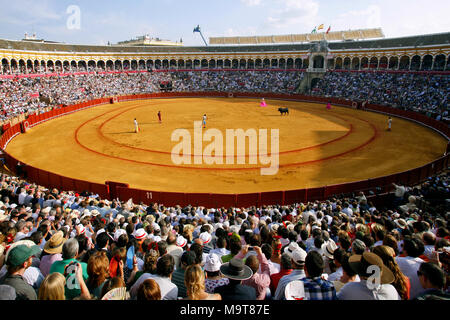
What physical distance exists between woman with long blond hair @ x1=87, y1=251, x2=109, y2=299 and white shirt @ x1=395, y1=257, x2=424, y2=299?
5.12 metres

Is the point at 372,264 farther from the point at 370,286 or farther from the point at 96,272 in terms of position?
the point at 96,272

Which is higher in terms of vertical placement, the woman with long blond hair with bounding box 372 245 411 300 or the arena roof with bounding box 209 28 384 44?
the arena roof with bounding box 209 28 384 44

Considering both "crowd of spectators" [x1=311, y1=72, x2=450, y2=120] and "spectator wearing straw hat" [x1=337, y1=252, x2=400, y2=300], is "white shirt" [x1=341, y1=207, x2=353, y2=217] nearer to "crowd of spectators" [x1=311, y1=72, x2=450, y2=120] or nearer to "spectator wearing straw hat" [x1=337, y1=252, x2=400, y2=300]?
"spectator wearing straw hat" [x1=337, y1=252, x2=400, y2=300]

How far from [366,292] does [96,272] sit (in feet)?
13.1

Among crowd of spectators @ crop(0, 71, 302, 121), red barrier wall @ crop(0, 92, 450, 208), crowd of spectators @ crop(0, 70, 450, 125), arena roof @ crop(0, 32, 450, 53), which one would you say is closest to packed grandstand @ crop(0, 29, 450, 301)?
red barrier wall @ crop(0, 92, 450, 208)

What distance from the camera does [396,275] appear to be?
4.21m

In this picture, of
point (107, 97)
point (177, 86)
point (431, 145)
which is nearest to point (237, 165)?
point (431, 145)

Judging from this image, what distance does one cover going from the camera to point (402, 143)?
87.8ft

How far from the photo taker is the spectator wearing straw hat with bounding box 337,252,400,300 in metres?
3.63

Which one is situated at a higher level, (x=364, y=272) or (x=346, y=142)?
(x=364, y=272)

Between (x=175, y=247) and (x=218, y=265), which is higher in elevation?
(x=218, y=265)

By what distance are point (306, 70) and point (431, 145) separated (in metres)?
44.5

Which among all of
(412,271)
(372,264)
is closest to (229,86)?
(412,271)
